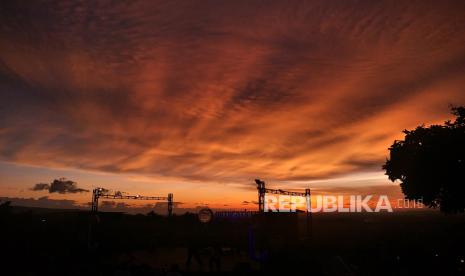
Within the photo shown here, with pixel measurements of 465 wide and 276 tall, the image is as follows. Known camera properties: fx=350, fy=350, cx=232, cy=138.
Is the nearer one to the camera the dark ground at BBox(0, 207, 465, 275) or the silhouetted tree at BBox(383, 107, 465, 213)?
the dark ground at BBox(0, 207, 465, 275)

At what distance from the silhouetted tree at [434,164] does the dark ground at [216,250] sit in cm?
383

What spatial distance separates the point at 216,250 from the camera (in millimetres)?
27703

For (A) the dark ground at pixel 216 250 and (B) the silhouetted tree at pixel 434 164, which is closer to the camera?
(A) the dark ground at pixel 216 250

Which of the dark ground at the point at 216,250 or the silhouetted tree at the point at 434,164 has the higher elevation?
the silhouetted tree at the point at 434,164

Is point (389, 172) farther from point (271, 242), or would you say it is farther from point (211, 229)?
point (211, 229)

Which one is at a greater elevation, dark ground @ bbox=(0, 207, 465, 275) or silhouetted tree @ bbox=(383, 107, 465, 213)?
silhouetted tree @ bbox=(383, 107, 465, 213)

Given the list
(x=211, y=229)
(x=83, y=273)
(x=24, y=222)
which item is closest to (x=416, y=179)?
(x=83, y=273)

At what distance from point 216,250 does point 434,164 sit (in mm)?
18988

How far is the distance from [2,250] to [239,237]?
3206 cm

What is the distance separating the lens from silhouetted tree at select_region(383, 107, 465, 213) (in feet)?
91.0

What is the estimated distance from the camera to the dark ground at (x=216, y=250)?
20141mm

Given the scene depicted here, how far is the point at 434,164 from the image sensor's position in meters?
28.5

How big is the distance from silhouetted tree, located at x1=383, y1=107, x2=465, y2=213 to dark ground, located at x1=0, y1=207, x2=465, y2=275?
3.83 meters

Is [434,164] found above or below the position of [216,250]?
above
